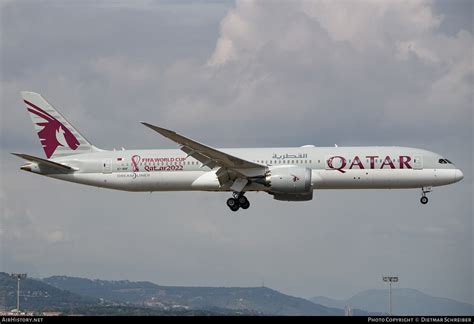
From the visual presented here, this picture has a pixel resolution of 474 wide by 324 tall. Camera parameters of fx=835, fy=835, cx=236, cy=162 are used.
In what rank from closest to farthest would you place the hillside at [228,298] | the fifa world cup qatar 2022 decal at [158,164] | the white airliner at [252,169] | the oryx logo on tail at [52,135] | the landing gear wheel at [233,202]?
the white airliner at [252,169], the landing gear wheel at [233,202], the fifa world cup qatar 2022 decal at [158,164], the oryx logo on tail at [52,135], the hillside at [228,298]

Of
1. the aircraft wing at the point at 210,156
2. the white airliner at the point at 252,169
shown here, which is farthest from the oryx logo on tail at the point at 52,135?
the aircraft wing at the point at 210,156

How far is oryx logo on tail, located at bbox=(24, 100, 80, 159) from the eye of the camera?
68.3 m

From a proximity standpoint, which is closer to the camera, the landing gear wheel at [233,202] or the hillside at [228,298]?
the landing gear wheel at [233,202]

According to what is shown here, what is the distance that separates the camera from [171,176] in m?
62.8

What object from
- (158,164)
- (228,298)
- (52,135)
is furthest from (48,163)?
(228,298)

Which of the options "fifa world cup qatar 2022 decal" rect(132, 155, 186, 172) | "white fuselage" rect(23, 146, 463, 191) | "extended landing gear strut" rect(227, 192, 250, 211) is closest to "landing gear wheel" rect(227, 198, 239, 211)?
"extended landing gear strut" rect(227, 192, 250, 211)

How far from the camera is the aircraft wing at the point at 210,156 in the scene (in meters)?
57.4

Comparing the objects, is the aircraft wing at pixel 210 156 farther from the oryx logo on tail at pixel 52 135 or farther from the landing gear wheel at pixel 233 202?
the oryx logo on tail at pixel 52 135

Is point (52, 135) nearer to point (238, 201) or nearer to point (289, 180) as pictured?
point (238, 201)

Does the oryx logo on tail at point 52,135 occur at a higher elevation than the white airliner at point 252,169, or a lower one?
higher

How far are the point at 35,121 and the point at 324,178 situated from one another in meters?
26.1

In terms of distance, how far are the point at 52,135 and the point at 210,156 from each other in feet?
53.6

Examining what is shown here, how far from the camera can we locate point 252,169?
60719mm

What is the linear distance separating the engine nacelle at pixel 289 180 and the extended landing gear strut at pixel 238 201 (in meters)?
2.92
